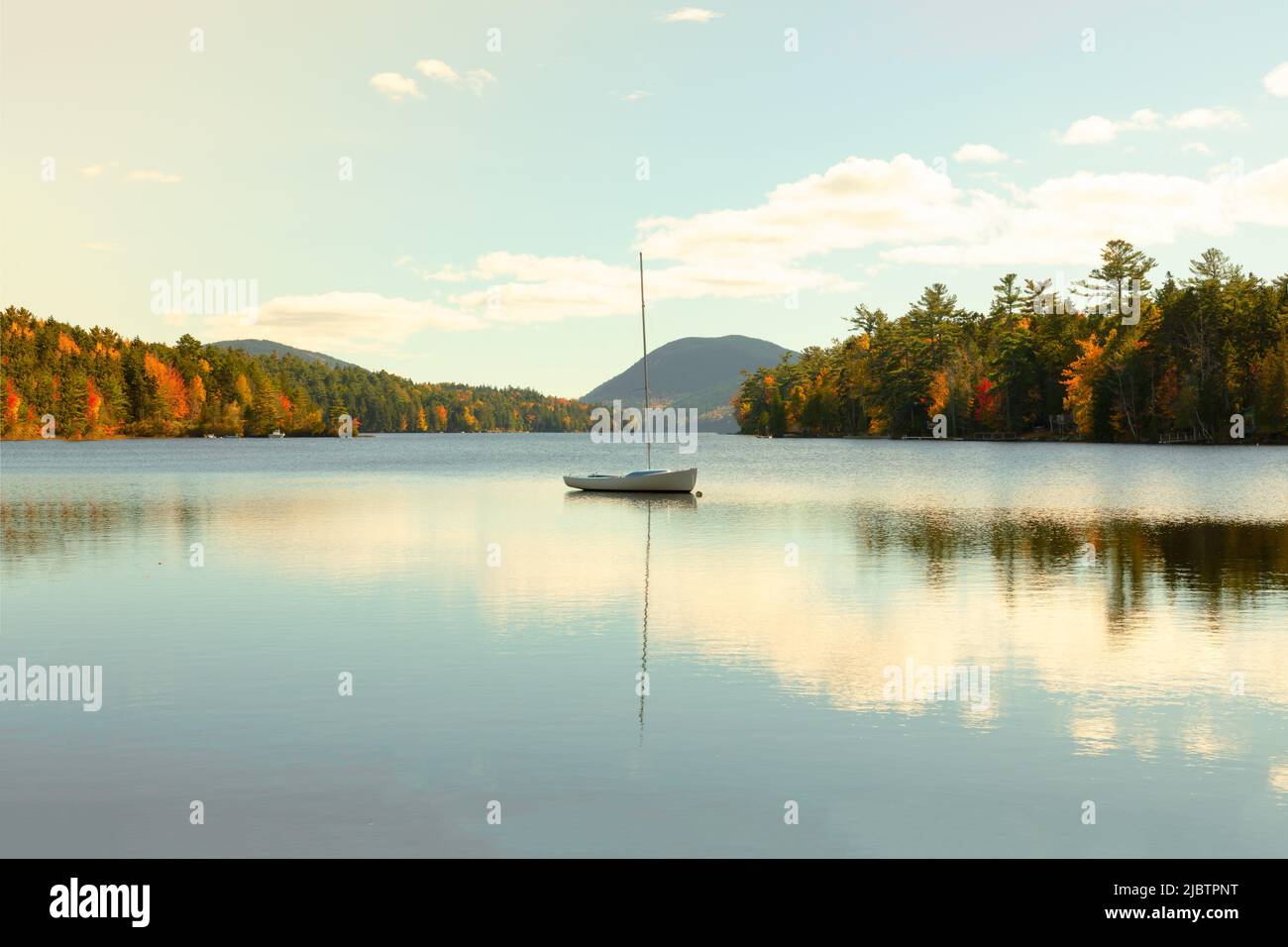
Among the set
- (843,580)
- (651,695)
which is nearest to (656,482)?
(843,580)

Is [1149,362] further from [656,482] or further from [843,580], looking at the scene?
[843,580]

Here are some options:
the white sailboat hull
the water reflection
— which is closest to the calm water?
the water reflection

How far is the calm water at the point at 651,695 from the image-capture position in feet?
40.7

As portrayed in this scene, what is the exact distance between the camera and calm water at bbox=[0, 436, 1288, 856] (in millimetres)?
12391

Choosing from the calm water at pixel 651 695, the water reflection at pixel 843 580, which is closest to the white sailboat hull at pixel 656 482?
the water reflection at pixel 843 580

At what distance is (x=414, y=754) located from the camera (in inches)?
593

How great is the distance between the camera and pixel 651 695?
18.3 m

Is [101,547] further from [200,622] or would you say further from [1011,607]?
[1011,607]

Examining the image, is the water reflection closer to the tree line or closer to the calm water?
the calm water

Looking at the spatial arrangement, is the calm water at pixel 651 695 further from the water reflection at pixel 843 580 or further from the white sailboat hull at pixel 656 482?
the white sailboat hull at pixel 656 482

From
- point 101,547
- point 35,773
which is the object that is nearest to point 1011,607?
point 35,773

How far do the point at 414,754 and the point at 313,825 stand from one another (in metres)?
2.77
